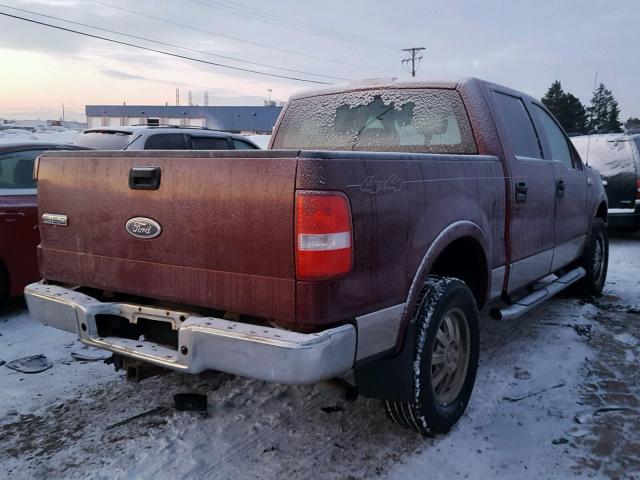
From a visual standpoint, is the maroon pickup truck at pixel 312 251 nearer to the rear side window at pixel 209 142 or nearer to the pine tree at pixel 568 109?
the rear side window at pixel 209 142

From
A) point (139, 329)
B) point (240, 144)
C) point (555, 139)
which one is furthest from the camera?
point (240, 144)

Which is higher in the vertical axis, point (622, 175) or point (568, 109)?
point (568, 109)

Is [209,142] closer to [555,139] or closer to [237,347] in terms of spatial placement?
[555,139]

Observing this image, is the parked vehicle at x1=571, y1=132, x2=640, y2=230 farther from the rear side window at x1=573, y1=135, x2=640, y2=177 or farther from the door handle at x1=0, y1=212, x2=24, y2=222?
the door handle at x1=0, y1=212, x2=24, y2=222

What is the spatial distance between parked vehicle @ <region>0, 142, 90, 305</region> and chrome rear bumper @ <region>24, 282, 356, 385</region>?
A: 268 centimetres

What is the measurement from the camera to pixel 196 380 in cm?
397

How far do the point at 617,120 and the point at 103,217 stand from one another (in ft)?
182

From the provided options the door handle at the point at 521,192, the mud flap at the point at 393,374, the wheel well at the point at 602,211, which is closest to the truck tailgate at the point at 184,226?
the mud flap at the point at 393,374

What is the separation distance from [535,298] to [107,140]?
594 cm

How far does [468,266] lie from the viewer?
371 centimetres

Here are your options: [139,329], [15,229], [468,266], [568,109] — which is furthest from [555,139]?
[568,109]

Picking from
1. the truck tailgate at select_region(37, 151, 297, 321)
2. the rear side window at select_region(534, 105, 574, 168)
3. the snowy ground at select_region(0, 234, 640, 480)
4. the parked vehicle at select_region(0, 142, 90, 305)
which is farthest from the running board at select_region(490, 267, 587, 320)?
the parked vehicle at select_region(0, 142, 90, 305)

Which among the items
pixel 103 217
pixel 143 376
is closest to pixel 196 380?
pixel 143 376

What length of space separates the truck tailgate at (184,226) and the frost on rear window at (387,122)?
1792 mm
